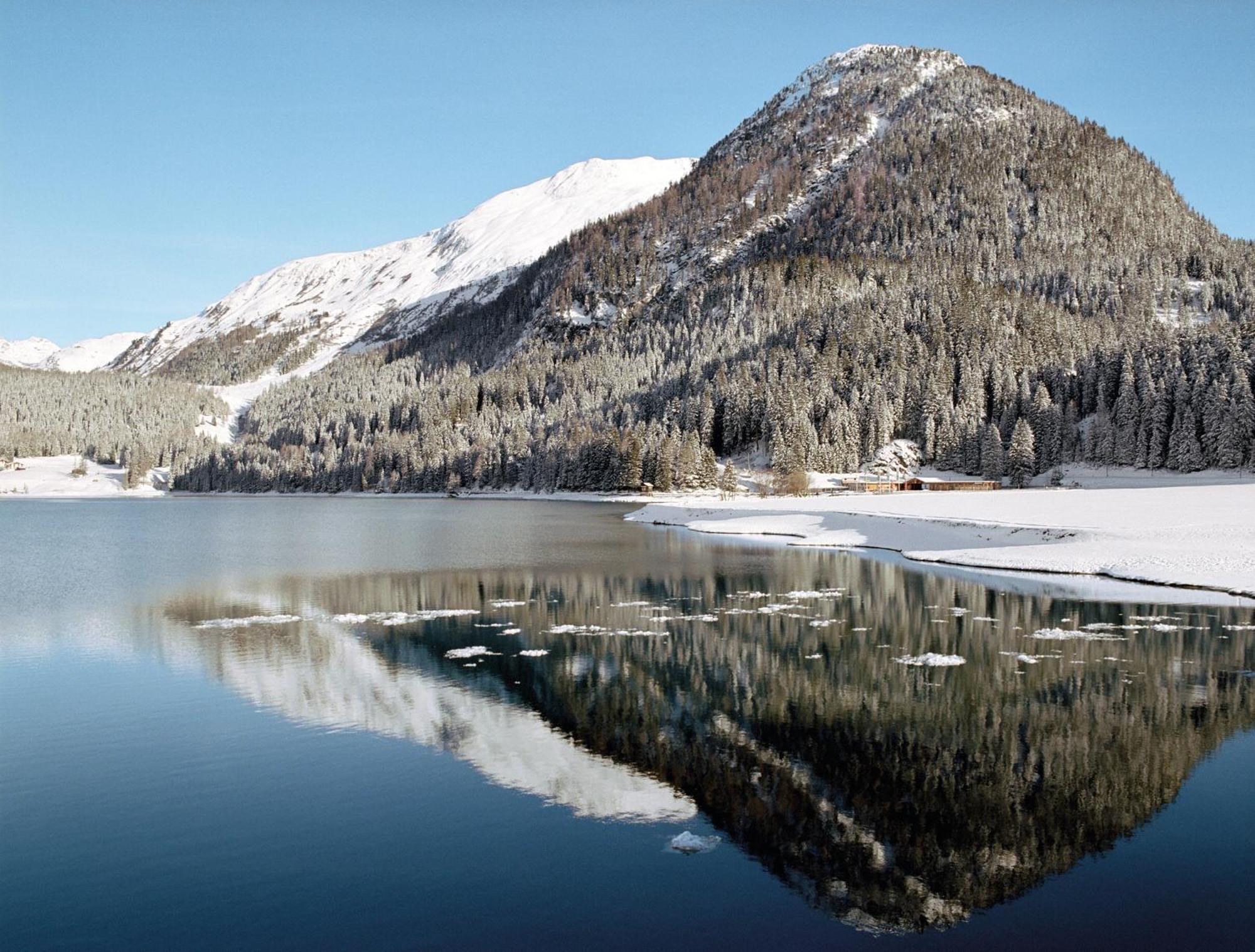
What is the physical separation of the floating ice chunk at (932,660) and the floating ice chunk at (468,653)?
1394 cm

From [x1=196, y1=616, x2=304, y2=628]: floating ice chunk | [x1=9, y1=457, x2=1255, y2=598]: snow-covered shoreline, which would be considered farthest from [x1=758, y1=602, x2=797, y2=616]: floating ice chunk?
[x1=196, y1=616, x2=304, y2=628]: floating ice chunk

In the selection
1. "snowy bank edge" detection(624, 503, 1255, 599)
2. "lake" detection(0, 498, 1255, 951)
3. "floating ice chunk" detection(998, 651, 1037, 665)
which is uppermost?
"snowy bank edge" detection(624, 503, 1255, 599)

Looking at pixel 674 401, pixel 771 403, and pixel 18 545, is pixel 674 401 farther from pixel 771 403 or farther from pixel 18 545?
pixel 18 545

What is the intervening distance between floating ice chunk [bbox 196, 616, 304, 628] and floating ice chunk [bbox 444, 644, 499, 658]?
9.57m

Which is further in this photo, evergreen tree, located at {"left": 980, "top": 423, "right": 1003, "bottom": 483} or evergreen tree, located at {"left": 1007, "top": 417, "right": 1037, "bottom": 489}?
evergreen tree, located at {"left": 980, "top": 423, "right": 1003, "bottom": 483}

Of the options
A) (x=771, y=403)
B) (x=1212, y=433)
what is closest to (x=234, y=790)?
(x=1212, y=433)

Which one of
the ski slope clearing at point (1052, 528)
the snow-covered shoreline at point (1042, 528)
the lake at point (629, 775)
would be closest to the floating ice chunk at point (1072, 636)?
the lake at point (629, 775)

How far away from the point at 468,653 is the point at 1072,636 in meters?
22.0

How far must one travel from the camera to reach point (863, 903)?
1302 centimetres

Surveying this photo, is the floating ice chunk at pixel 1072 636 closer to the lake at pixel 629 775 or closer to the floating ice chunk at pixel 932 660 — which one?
the lake at pixel 629 775

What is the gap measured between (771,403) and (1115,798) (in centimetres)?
14718

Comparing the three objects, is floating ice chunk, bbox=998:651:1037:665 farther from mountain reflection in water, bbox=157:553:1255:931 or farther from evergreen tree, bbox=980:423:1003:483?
evergreen tree, bbox=980:423:1003:483

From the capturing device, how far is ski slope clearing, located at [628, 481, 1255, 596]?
46.7 m

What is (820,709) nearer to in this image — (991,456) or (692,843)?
(692,843)
